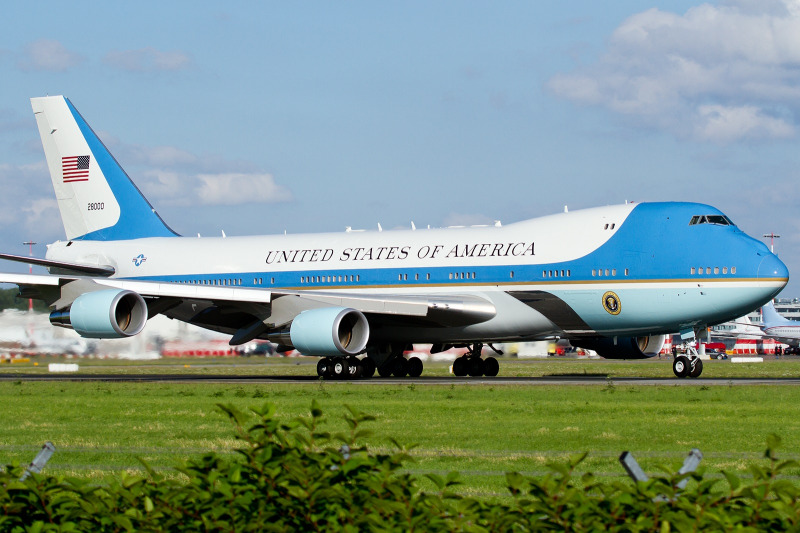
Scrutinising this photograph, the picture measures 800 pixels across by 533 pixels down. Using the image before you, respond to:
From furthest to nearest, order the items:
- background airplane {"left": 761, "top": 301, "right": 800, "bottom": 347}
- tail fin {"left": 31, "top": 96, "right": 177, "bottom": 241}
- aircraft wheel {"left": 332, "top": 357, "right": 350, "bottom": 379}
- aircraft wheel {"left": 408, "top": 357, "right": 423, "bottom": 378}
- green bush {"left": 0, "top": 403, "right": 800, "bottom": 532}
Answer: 1. background airplane {"left": 761, "top": 301, "right": 800, "bottom": 347}
2. tail fin {"left": 31, "top": 96, "right": 177, "bottom": 241}
3. aircraft wheel {"left": 408, "top": 357, "right": 423, "bottom": 378}
4. aircraft wheel {"left": 332, "top": 357, "right": 350, "bottom": 379}
5. green bush {"left": 0, "top": 403, "right": 800, "bottom": 532}

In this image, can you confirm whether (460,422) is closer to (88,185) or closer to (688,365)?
(688,365)

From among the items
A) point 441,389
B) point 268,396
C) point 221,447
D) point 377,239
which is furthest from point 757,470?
point 377,239

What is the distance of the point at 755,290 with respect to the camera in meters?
30.0

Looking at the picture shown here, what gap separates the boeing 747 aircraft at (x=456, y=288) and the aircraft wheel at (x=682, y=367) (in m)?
0.06

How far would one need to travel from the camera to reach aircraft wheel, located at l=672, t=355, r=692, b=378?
31.7m

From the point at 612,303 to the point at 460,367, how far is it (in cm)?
Result: 783

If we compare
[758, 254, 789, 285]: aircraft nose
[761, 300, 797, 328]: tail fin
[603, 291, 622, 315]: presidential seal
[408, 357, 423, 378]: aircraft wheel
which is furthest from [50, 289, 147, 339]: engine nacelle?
[761, 300, 797, 328]: tail fin

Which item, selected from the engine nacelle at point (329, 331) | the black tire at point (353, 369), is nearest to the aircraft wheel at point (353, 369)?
the black tire at point (353, 369)

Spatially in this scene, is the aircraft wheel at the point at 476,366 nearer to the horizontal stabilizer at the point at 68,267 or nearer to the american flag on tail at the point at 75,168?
the horizontal stabilizer at the point at 68,267

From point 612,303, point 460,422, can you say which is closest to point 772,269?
point 612,303

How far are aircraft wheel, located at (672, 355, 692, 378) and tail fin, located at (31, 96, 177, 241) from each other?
20363mm

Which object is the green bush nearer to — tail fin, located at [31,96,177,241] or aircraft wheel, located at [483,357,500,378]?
aircraft wheel, located at [483,357,500,378]

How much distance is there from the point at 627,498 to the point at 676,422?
12.6 metres

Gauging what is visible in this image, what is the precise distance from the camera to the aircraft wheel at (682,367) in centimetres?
3166
